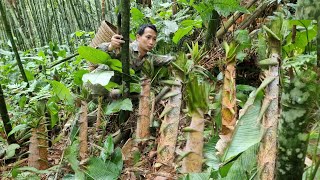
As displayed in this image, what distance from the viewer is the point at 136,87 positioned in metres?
2.22

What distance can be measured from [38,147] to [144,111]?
57 cm

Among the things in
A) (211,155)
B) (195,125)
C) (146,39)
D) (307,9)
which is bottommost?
(211,155)

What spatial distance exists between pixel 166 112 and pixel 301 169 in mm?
715

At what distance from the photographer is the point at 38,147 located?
1925mm

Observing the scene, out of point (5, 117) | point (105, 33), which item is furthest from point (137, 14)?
point (5, 117)

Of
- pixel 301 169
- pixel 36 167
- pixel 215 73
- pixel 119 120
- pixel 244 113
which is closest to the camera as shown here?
pixel 301 169

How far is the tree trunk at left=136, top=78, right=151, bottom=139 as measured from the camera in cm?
175

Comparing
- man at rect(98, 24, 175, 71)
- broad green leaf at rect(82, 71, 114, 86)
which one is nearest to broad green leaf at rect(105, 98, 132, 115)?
broad green leaf at rect(82, 71, 114, 86)

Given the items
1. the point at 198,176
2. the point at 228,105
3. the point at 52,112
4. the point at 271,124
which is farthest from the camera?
the point at 52,112

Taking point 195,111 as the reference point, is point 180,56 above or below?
above

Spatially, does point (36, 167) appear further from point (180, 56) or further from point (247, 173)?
point (247, 173)

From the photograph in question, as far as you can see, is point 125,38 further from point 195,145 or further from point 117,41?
point 195,145

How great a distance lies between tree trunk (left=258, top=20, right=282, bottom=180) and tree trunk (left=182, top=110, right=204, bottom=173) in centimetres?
25

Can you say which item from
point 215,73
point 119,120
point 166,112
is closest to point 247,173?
point 166,112
